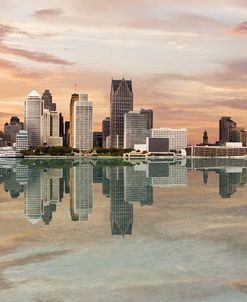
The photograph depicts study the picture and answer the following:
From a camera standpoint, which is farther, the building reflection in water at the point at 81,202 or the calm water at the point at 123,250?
the building reflection in water at the point at 81,202

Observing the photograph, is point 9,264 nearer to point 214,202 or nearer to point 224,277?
point 224,277

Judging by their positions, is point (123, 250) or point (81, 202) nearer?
point (123, 250)

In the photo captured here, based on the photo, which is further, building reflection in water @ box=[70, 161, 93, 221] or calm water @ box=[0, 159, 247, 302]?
building reflection in water @ box=[70, 161, 93, 221]

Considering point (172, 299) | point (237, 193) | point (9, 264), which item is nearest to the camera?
point (172, 299)

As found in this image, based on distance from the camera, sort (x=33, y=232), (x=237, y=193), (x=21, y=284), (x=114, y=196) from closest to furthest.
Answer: (x=21, y=284)
(x=33, y=232)
(x=114, y=196)
(x=237, y=193)

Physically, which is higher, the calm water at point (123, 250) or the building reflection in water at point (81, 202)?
the building reflection in water at point (81, 202)

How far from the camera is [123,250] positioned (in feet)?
119

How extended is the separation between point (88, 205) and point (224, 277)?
3536 centimetres

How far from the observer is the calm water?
26859 millimetres

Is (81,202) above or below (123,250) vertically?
above

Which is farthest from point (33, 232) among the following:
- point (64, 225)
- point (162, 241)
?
point (162, 241)

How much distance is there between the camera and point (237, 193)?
7844 centimetres

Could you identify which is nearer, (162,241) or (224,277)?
(224,277)

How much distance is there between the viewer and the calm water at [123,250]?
88.1 ft
